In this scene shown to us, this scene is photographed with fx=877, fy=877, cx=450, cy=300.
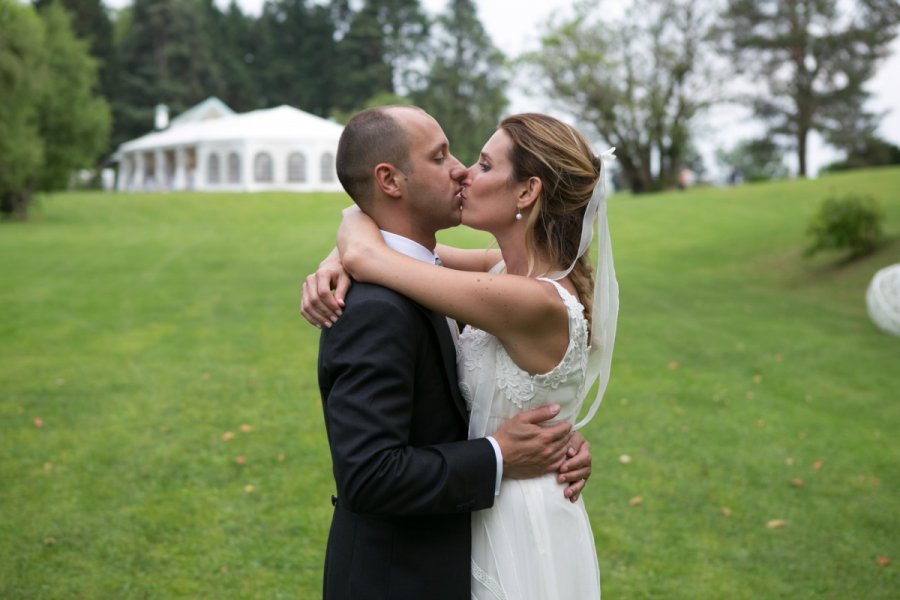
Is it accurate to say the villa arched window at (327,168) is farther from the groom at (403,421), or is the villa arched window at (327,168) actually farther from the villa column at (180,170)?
the groom at (403,421)

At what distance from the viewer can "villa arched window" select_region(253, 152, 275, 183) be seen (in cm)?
5412

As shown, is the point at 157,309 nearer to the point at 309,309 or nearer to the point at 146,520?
the point at 146,520

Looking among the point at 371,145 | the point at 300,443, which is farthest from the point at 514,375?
the point at 300,443

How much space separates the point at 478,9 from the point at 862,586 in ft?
259

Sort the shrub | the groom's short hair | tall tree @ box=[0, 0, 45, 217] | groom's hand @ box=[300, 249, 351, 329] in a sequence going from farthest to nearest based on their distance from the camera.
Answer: tall tree @ box=[0, 0, 45, 217] → the shrub → the groom's short hair → groom's hand @ box=[300, 249, 351, 329]

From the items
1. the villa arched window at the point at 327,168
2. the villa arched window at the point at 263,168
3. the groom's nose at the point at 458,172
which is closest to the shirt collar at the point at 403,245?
the groom's nose at the point at 458,172

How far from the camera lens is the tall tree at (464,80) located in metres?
71.9

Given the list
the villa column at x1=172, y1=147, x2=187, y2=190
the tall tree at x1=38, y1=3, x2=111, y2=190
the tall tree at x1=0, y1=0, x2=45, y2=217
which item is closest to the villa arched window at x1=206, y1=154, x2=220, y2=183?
the villa column at x1=172, y1=147, x2=187, y2=190

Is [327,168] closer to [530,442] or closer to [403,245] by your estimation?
[403,245]

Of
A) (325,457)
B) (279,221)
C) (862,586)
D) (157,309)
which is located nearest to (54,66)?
(279,221)

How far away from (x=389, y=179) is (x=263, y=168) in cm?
5354

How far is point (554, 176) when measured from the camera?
2.67 m

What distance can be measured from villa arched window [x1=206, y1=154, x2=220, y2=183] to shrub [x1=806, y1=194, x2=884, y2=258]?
1688 inches

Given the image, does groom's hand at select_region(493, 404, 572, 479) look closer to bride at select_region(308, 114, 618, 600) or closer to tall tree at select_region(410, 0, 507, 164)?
bride at select_region(308, 114, 618, 600)
